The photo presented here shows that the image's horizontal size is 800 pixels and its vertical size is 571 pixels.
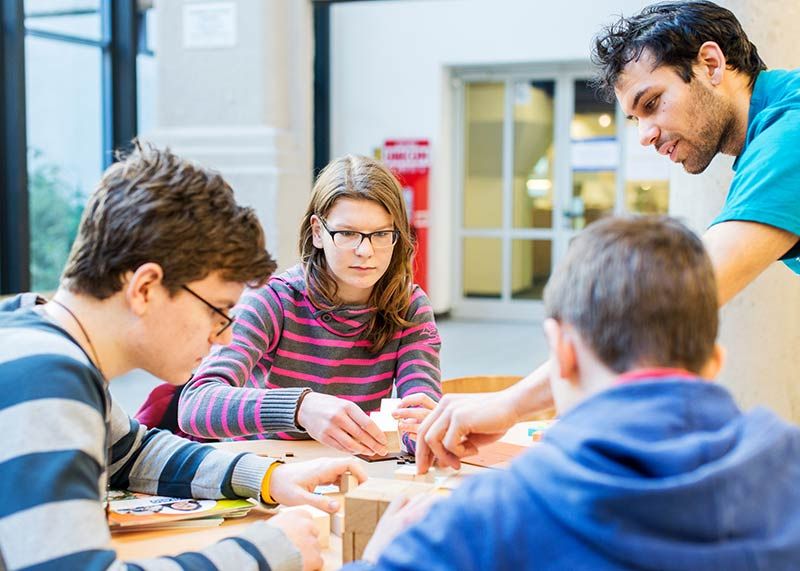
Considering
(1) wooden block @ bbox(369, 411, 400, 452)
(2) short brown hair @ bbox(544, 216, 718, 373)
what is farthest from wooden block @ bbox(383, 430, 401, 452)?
(2) short brown hair @ bbox(544, 216, 718, 373)

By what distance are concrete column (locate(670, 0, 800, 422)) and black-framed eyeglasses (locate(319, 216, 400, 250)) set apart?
2148mm

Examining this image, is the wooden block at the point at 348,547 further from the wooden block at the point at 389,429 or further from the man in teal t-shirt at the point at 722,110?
the man in teal t-shirt at the point at 722,110

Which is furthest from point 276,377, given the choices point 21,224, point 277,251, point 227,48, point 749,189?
point 21,224

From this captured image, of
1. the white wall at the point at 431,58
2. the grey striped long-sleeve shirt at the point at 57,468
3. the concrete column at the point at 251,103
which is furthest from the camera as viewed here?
the white wall at the point at 431,58

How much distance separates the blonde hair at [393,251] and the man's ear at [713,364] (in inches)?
58.7

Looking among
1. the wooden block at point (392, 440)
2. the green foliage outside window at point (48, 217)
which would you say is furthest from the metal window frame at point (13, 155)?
the wooden block at point (392, 440)

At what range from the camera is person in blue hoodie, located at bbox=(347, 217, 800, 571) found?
34.7 inches

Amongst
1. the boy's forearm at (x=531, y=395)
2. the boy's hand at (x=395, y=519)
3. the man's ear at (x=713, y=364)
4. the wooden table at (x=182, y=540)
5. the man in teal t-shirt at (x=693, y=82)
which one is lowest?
the wooden table at (x=182, y=540)

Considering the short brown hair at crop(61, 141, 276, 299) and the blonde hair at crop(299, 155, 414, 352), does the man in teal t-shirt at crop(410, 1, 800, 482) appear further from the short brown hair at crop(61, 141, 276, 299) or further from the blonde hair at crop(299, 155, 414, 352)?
the short brown hair at crop(61, 141, 276, 299)

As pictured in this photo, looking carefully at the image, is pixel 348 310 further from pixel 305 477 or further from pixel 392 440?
pixel 305 477

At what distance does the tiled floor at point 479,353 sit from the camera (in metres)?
7.14

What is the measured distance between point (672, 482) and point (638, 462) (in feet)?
0.14

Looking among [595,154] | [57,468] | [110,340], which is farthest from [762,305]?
[595,154]

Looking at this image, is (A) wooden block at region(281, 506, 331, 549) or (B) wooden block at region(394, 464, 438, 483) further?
(B) wooden block at region(394, 464, 438, 483)
